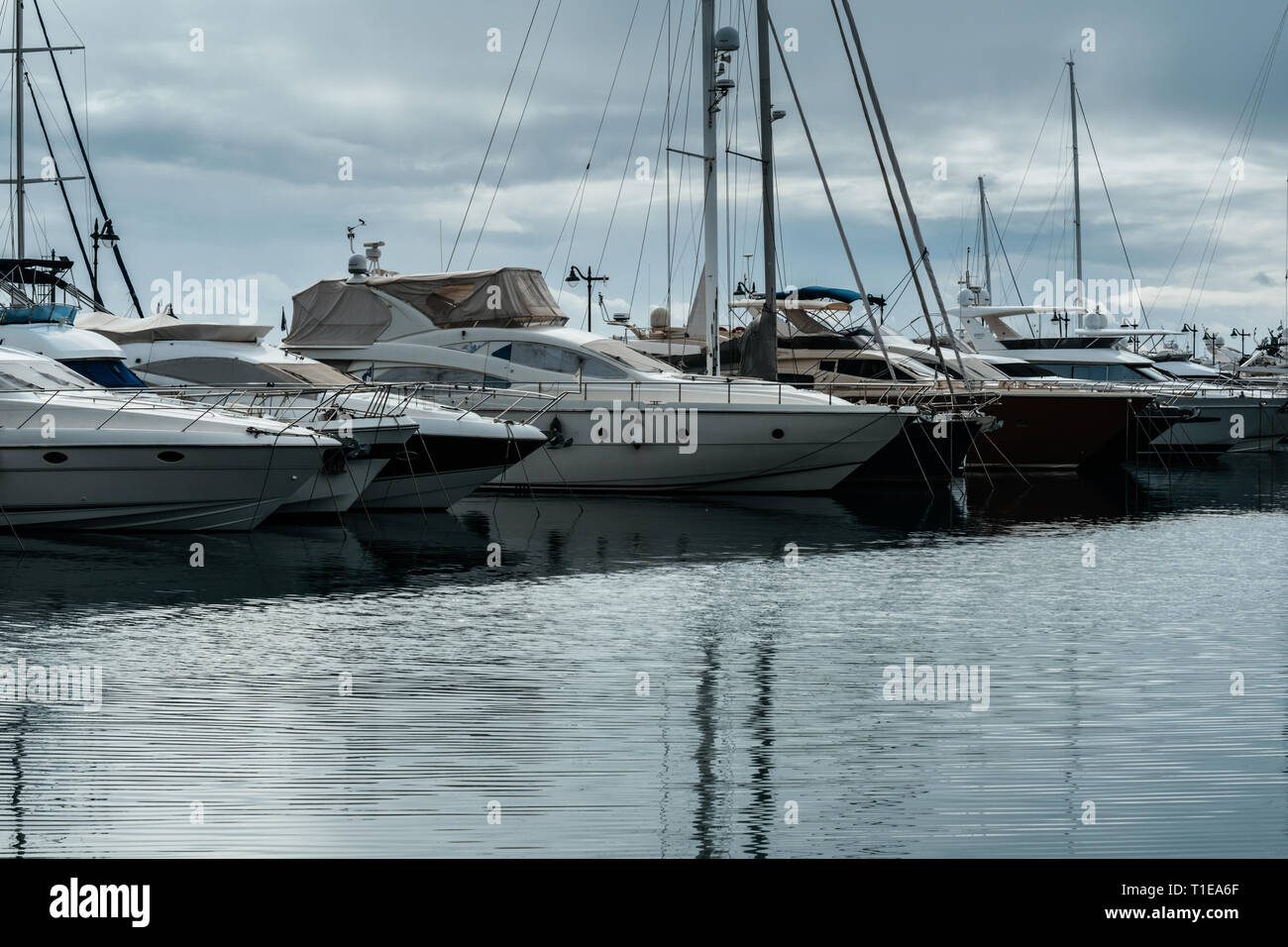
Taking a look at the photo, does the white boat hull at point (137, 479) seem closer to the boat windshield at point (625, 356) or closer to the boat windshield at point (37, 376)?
the boat windshield at point (37, 376)

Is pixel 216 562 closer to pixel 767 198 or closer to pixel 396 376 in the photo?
pixel 396 376

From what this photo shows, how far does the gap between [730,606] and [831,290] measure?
20.2 metres

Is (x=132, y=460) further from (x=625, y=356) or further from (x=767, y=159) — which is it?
(x=767, y=159)

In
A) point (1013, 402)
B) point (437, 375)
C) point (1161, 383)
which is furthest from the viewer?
point (1161, 383)

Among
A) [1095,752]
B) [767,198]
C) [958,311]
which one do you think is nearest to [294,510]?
[767,198]

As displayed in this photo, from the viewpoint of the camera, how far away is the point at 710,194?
25578mm

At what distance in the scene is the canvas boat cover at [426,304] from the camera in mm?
25391

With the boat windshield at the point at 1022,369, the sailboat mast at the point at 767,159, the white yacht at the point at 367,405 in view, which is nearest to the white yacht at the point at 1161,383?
the boat windshield at the point at 1022,369

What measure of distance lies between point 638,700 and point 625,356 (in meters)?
15.6

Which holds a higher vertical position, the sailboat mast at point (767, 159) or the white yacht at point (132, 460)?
the sailboat mast at point (767, 159)

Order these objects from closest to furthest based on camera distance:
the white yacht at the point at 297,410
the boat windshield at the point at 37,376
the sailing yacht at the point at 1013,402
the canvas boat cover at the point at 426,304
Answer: the boat windshield at the point at 37,376, the white yacht at the point at 297,410, the canvas boat cover at the point at 426,304, the sailing yacht at the point at 1013,402

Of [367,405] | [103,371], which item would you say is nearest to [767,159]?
[367,405]

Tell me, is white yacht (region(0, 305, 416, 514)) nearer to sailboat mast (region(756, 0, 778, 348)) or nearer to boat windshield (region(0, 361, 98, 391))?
boat windshield (region(0, 361, 98, 391))

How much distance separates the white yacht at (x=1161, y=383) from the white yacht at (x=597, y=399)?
520 inches
